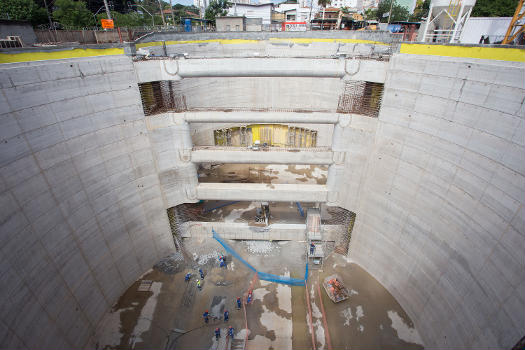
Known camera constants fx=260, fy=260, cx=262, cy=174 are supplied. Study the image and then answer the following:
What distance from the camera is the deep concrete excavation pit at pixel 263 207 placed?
11260 mm

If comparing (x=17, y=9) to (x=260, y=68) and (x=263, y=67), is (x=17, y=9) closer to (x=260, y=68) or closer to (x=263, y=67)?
(x=260, y=68)

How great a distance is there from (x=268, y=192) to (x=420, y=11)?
7787 centimetres

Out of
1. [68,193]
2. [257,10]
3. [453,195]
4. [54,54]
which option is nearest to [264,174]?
[453,195]

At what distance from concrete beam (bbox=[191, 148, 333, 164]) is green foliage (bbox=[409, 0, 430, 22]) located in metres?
67.1

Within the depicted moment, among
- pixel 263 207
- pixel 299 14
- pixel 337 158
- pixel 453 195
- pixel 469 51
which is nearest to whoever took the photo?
pixel 469 51

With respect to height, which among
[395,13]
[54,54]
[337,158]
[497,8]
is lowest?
[337,158]

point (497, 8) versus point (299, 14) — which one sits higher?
point (299, 14)

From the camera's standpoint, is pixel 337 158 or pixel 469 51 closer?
pixel 469 51

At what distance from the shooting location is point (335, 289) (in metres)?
18.4

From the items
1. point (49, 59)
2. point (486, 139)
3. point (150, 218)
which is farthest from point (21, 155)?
point (486, 139)

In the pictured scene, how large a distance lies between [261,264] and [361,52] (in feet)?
74.2

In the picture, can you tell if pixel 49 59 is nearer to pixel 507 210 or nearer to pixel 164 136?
pixel 164 136

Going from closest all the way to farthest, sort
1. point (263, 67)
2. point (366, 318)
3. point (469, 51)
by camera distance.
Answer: point (469, 51) → point (263, 67) → point (366, 318)

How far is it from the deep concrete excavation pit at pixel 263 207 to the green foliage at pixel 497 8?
43786mm
